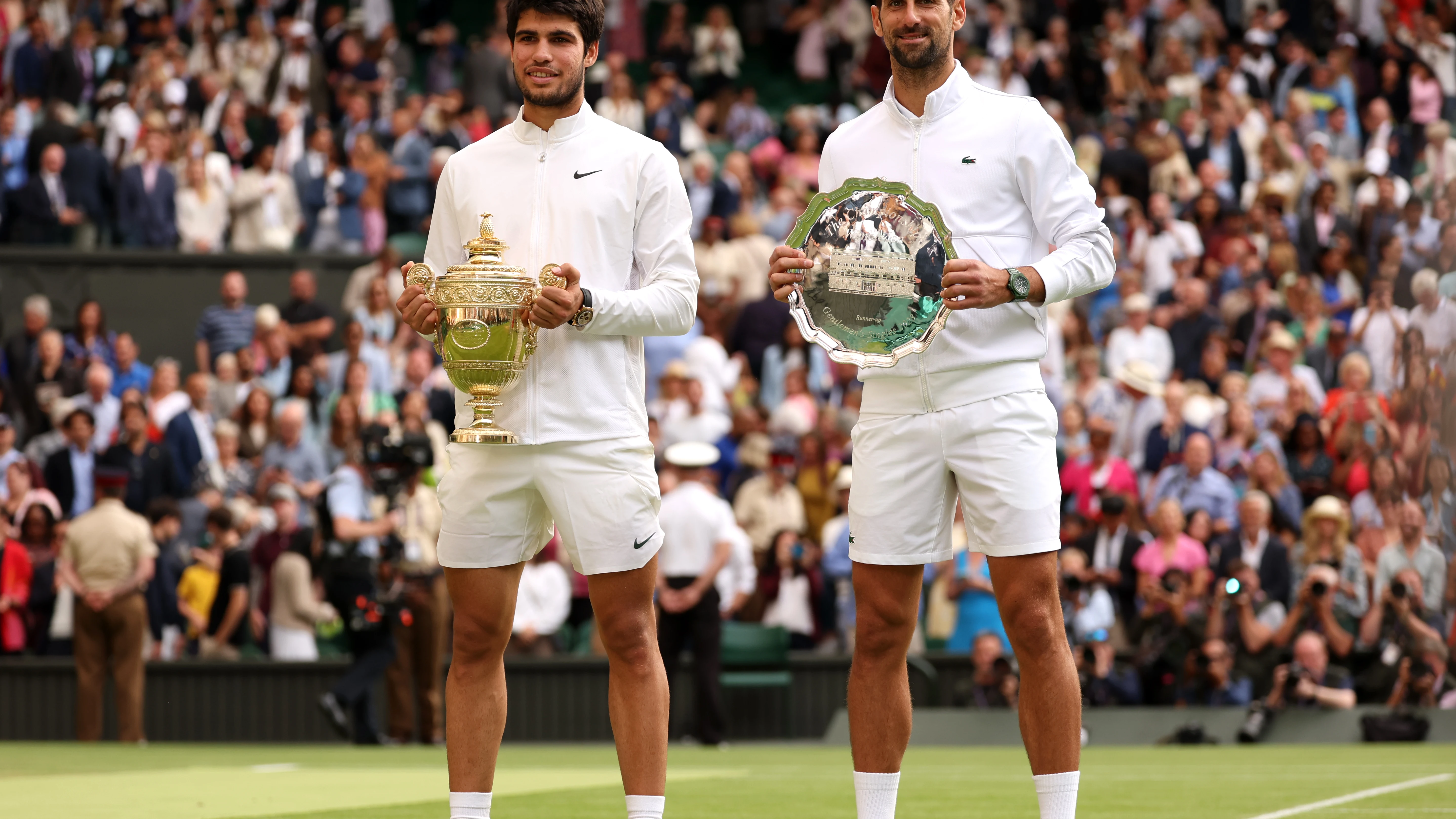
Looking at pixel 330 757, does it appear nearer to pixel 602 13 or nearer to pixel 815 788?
pixel 815 788

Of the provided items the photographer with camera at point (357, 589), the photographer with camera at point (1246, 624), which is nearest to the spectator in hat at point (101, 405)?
the photographer with camera at point (357, 589)

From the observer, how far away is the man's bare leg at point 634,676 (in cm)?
532

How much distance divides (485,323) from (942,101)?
134 cm

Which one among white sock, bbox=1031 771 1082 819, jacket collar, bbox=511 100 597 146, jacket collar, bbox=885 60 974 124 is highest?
jacket collar, bbox=885 60 974 124

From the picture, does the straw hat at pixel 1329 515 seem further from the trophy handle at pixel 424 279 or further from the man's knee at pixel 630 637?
the trophy handle at pixel 424 279

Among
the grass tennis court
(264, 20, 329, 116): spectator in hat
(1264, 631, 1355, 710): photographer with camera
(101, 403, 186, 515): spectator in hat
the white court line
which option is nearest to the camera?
the white court line

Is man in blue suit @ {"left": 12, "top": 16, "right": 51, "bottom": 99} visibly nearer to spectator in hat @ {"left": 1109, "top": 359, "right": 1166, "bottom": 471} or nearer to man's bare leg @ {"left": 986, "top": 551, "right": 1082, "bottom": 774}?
spectator in hat @ {"left": 1109, "top": 359, "right": 1166, "bottom": 471}

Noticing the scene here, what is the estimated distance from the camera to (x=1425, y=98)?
20.3m

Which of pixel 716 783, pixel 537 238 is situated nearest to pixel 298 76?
A: pixel 716 783

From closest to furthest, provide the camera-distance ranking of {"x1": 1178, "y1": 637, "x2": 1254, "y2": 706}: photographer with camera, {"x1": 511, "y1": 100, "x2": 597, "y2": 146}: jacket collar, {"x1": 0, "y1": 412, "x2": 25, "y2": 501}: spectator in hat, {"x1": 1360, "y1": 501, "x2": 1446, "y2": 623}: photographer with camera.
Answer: {"x1": 511, "y1": 100, "x2": 597, "y2": 146}: jacket collar
{"x1": 1360, "y1": 501, "x2": 1446, "y2": 623}: photographer with camera
{"x1": 1178, "y1": 637, "x2": 1254, "y2": 706}: photographer with camera
{"x1": 0, "y1": 412, "x2": 25, "y2": 501}: spectator in hat

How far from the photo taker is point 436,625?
13.9 meters

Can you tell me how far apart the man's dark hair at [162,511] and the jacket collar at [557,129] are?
34.9 ft

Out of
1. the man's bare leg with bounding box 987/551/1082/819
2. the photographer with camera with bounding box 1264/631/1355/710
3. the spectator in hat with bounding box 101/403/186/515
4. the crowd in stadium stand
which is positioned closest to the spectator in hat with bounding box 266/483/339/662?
the crowd in stadium stand

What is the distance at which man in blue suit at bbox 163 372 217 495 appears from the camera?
54.0 ft
